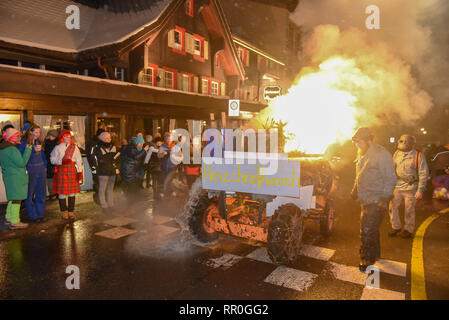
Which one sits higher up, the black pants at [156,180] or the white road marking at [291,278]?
the black pants at [156,180]

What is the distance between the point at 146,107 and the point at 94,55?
3.52 m

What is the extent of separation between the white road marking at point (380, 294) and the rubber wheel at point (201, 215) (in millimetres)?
2710

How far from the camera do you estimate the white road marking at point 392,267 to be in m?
4.71

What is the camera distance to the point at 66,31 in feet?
46.2

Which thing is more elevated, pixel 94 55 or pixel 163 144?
pixel 94 55

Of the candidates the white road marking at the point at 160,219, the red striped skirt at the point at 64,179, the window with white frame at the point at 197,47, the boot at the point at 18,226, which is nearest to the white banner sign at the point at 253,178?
the white road marking at the point at 160,219

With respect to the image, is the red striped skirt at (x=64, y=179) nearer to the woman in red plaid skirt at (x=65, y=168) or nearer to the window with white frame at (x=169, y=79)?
the woman in red plaid skirt at (x=65, y=168)

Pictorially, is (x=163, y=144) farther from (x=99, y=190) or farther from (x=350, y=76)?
(x=350, y=76)

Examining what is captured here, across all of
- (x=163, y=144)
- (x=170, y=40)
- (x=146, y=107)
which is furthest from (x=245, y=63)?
(x=163, y=144)

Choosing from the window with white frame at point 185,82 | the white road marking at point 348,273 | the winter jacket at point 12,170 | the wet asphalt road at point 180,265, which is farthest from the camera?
the window with white frame at point 185,82

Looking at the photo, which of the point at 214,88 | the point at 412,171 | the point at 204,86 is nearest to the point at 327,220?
the point at 412,171

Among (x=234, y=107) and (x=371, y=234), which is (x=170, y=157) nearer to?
(x=234, y=107)

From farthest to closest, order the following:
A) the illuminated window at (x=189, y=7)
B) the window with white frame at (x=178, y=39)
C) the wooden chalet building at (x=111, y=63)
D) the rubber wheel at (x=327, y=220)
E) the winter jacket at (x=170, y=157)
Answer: the illuminated window at (x=189, y=7) < the window with white frame at (x=178, y=39) < the wooden chalet building at (x=111, y=63) < the winter jacket at (x=170, y=157) < the rubber wheel at (x=327, y=220)
